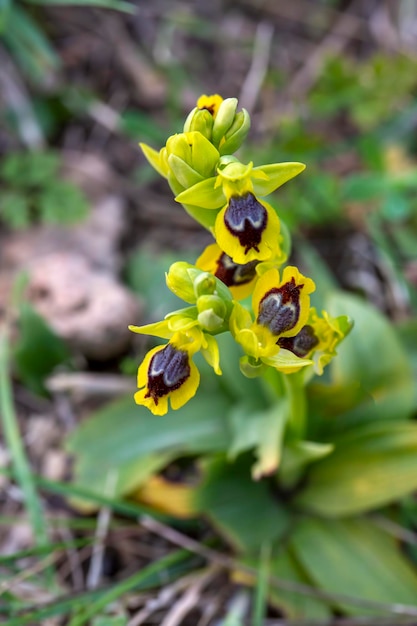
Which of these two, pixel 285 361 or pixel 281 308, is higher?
pixel 281 308

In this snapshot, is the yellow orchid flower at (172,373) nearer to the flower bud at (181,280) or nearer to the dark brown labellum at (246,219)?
the flower bud at (181,280)

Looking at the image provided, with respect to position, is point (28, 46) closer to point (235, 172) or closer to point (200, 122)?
point (200, 122)

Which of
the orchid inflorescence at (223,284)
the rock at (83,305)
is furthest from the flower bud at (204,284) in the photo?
the rock at (83,305)


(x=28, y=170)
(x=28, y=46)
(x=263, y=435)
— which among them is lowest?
(x=263, y=435)

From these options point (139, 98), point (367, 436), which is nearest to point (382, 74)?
point (139, 98)

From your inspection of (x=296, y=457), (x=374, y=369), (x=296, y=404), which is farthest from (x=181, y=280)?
(x=374, y=369)

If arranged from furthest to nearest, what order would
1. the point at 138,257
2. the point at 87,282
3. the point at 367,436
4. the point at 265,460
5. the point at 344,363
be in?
1. the point at 138,257
2. the point at 87,282
3. the point at 344,363
4. the point at 367,436
5. the point at 265,460

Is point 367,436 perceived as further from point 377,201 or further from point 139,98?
point 139,98
